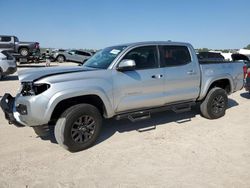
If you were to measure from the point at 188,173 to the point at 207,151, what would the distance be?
0.93 metres

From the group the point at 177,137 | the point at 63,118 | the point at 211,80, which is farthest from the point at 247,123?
the point at 63,118

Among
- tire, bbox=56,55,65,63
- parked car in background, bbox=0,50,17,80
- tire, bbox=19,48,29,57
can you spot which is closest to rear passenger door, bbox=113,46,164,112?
parked car in background, bbox=0,50,17,80

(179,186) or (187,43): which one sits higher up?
(187,43)

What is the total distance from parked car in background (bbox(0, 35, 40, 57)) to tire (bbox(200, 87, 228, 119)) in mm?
20173

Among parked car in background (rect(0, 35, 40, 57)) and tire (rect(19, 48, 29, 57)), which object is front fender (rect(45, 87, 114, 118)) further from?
tire (rect(19, 48, 29, 57))

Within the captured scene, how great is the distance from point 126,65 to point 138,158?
1661 mm

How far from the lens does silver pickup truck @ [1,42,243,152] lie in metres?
4.33

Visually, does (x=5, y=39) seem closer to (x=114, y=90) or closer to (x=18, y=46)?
(x=18, y=46)

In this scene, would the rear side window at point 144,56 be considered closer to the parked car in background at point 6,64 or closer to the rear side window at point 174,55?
the rear side window at point 174,55

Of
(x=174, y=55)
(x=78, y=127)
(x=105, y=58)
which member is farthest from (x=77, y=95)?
(x=174, y=55)

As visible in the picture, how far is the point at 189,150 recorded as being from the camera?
15.1ft

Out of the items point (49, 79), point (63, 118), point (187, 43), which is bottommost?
point (63, 118)

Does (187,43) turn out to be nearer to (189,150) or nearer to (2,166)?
(189,150)

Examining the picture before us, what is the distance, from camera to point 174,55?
5.92 m
